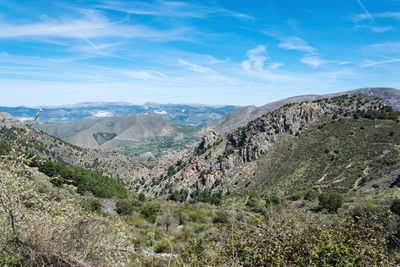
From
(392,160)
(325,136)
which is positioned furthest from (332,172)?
(325,136)

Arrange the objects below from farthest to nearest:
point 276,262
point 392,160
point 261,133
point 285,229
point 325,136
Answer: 1. point 261,133
2. point 325,136
3. point 392,160
4. point 285,229
5. point 276,262

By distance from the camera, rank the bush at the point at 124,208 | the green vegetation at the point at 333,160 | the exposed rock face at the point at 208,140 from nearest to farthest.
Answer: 1. the bush at the point at 124,208
2. the green vegetation at the point at 333,160
3. the exposed rock face at the point at 208,140

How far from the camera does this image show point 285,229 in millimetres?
9641

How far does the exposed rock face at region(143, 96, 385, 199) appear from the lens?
104m

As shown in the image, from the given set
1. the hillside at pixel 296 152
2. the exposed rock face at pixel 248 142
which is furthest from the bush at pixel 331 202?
the exposed rock face at pixel 248 142

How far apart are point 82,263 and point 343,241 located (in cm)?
637

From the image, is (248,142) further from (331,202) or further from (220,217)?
(220,217)

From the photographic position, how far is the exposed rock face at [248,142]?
104m

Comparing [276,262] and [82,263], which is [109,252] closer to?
[82,263]

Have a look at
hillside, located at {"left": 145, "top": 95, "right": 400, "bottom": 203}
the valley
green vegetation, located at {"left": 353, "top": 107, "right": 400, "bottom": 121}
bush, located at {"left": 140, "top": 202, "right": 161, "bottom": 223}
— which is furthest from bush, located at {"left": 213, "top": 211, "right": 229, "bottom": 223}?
green vegetation, located at {"left": 353, "top": 107, "right": 400, "bottom": 121}

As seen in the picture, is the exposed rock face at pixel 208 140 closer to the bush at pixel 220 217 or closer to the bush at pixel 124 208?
the bush at pixel 124 208

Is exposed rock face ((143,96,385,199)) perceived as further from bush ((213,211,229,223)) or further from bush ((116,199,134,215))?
bush ((213,211,229,223))

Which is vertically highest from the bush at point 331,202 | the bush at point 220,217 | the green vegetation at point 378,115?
the green vegetation at point 378,115

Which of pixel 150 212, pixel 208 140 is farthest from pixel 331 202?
pixel 208 140
